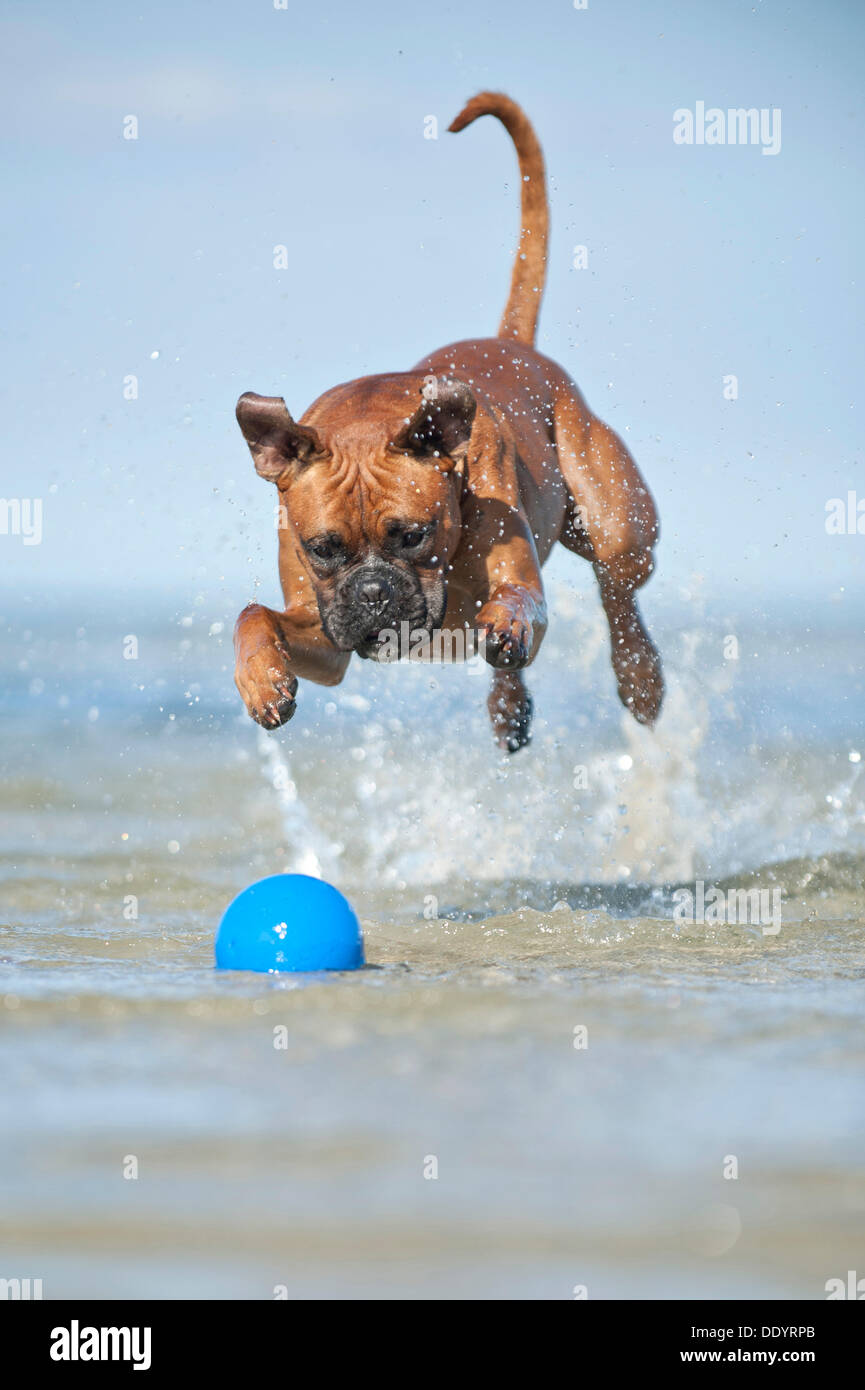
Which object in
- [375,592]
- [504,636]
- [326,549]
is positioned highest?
[326,549]

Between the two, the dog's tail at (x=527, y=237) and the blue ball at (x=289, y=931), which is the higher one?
the dog's tail at (x=527, y=237)

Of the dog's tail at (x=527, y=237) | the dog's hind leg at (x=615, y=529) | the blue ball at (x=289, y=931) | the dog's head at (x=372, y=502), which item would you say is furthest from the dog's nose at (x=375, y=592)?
the dog's tail at (x=527, y=237)

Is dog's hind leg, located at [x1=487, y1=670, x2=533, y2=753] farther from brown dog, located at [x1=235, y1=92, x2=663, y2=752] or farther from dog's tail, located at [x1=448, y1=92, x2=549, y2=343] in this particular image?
dog's tail, located at [x1=448, y1=92, x2=549, y2=343]

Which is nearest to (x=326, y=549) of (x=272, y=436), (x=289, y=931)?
(x=272, y=436)

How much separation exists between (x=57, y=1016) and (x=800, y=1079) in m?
1.89

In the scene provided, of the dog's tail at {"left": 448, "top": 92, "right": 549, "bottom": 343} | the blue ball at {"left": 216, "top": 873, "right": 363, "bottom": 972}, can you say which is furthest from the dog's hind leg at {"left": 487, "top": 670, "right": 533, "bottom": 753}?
the blue ball at {"left": 216, "top": 873, "right": 363, "bottom": 972}

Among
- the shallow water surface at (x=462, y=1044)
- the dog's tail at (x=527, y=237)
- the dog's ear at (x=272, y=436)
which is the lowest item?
the shallow water surface at (x=462, y=1044)

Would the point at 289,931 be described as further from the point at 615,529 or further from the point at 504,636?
the point at 615,529

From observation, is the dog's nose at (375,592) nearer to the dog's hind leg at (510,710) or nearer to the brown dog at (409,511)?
the brown dog at (409,511)

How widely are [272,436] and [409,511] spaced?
52 centimetres

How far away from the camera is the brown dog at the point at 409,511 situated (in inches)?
214

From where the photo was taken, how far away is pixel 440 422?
18.1ft

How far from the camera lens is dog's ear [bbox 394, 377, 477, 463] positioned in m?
5.43
